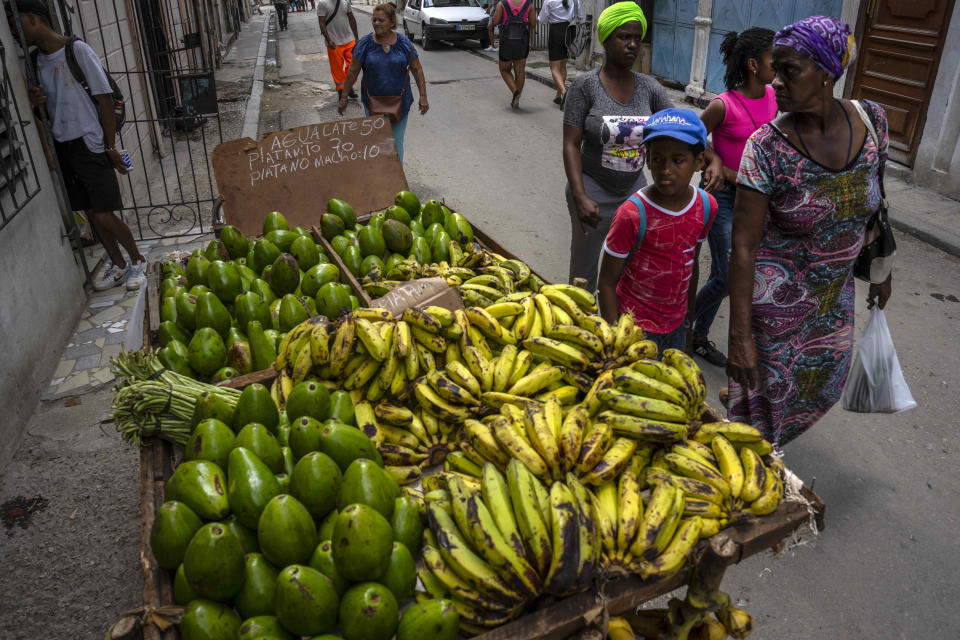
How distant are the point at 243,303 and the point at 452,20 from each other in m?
18.2

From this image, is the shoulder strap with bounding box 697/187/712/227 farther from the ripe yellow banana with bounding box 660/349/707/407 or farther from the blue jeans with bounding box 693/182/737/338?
the blue jeans with bounding box 693/182/737/338

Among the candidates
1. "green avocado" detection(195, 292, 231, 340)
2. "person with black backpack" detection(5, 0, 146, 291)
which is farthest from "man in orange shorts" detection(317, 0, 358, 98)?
"green avocado" detection(195, 292, 231, 340)

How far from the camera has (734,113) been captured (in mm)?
3990

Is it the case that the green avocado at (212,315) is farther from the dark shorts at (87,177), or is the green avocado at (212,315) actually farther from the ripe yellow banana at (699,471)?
the dark shorts at (87,177)

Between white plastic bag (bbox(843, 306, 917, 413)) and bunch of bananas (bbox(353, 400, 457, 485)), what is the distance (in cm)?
202

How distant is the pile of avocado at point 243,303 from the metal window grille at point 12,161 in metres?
1.51

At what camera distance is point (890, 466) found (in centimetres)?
377

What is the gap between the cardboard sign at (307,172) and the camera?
439cm

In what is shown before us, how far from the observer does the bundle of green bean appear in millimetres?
2365

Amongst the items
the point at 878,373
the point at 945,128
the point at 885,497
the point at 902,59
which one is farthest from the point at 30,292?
the point at 902,59

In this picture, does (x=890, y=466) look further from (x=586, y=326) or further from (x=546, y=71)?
(x=546, y=71)

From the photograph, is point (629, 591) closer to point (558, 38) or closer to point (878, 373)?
point (878, 373)

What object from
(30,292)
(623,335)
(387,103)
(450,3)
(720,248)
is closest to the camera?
(623,335)

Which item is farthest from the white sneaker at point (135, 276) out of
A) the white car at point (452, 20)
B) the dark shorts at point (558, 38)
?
the white car at point (452, 20)
